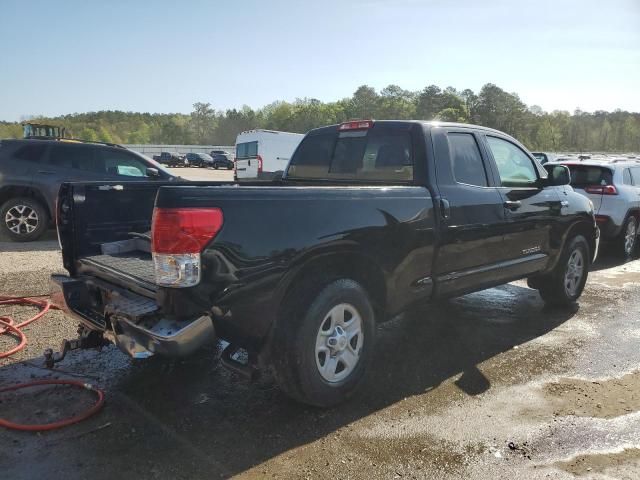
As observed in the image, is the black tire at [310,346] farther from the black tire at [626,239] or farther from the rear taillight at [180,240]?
the black tire at [626,239]

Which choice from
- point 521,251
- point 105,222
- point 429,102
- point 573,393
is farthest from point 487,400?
point 429,102

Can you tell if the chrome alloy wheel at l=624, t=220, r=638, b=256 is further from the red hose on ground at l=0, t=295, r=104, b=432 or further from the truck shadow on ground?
the red hose on ground at l=0, t=295, r=104, b=432

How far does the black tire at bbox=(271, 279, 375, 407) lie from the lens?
10.0 ft

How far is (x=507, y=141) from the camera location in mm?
5148

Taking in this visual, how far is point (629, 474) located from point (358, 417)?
1528mm

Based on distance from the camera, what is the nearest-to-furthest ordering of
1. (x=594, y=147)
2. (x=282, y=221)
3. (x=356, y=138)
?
(x=282, y=221), (x=356, y=138), (x=594, y=147)

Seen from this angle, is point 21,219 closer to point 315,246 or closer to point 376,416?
point 315,246

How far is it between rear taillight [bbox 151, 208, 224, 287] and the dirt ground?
101 cm

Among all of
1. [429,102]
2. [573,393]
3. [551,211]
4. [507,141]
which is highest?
[429,102]

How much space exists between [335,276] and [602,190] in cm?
739

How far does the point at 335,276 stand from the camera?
3.34 meters

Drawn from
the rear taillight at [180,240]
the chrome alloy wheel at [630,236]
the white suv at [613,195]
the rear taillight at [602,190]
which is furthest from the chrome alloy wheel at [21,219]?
the chrome alloy wheel at [630,236]

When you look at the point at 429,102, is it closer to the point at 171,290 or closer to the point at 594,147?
the point at 594,147

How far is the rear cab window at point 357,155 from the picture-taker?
421cm
